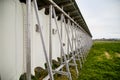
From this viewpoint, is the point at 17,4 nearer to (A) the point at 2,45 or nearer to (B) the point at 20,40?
(B) the point at 20,40

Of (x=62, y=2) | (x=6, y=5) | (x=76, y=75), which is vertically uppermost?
(x=62, y=2)

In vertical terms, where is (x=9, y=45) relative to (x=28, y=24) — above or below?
below

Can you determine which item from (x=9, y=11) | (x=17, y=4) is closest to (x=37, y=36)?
(x=17, y=4)

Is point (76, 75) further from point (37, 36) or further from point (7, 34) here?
point (7, 34)

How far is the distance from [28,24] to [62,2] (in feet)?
12.1

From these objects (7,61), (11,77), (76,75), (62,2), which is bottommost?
(76,75)

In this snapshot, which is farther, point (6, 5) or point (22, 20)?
point (22, 20)

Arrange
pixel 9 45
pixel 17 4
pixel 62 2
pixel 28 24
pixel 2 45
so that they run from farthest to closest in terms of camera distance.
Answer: pixel 62 2 < pixel 17 4 < pixel 9 45 < pixel 2 45 < pixel 28 24

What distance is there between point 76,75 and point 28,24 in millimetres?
3965

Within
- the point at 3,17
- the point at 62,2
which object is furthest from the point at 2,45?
the point at 62,2

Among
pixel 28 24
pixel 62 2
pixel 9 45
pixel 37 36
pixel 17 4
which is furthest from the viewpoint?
pixel 62 2

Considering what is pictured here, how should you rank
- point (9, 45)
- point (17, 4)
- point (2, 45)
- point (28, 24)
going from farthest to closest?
point (17, 4), point (9, 45), point (2, 45), point (28, 24)

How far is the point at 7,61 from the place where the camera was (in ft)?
11.3

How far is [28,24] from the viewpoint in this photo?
112 inches
